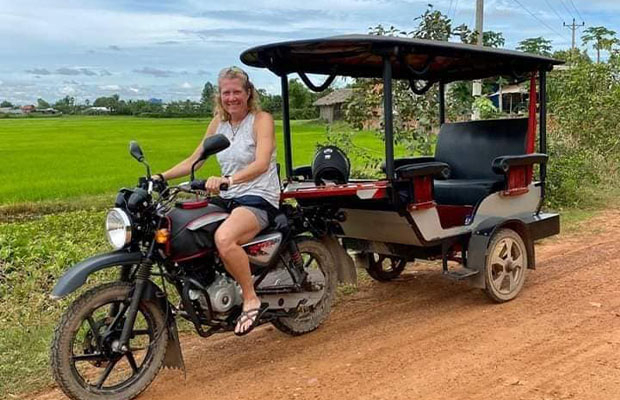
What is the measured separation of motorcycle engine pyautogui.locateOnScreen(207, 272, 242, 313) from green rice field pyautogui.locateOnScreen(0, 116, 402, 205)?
3.08 m

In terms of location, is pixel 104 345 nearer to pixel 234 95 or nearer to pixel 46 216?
pixel 234 95

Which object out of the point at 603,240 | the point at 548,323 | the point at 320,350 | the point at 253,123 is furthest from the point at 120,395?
the point at 603,240

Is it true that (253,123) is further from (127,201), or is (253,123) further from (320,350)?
(320,350)

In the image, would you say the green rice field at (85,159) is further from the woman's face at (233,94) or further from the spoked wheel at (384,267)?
the woman's face at (233,94)

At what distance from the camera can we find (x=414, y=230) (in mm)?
5289

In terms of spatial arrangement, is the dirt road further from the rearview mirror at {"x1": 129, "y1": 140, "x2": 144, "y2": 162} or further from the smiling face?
the smiling face

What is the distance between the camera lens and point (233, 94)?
4.43 meters

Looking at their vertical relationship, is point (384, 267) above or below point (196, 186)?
below

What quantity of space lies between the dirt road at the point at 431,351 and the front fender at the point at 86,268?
0.78 m

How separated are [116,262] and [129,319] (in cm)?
33

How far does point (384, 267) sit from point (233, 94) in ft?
9.09

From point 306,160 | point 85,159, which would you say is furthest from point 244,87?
point 85,159

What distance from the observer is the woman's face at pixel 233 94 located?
443 centimetres

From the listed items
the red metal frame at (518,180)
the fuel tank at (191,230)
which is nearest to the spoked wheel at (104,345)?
the fuel tank at (191,230)
